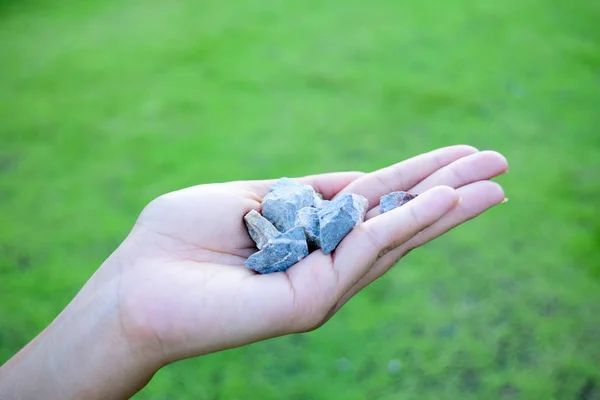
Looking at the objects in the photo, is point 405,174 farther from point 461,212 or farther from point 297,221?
point 297,221

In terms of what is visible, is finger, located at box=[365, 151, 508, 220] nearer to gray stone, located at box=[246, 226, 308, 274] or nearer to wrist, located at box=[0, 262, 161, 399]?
gray stone, located at box=[246, 226, 308, 274]

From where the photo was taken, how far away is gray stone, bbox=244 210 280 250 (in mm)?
1607

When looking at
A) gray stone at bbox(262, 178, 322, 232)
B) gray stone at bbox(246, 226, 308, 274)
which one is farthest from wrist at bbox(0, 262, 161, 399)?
gray stone at bbox(262, 178, 322, 232)

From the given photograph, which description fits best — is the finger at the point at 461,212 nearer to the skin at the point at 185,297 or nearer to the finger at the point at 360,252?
the skin at the point at 185,297

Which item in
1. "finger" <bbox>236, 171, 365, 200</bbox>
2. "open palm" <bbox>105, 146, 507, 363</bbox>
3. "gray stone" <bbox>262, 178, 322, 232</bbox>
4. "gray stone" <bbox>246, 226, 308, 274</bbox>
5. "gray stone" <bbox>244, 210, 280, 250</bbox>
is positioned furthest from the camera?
"finger" <bbox>236, 171, 365, 200</bbox>

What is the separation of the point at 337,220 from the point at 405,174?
366 mm

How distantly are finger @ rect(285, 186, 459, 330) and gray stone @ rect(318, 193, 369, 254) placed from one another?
0.06 m

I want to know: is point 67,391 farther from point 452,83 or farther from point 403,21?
point 403,21

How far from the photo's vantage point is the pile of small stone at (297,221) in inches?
59.4

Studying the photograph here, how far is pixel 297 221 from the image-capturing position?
1680 millimetres

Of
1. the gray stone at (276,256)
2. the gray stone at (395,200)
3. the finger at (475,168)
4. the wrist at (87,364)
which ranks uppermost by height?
the finger at (475,168)

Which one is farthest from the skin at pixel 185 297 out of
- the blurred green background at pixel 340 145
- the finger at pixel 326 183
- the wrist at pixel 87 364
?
the blurred green background at pixel 340 145

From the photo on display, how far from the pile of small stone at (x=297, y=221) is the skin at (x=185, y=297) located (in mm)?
58

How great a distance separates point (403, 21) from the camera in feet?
12.0
